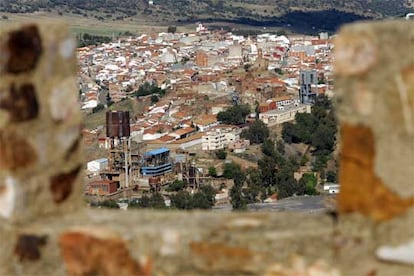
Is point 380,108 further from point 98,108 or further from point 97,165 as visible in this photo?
point 98,108

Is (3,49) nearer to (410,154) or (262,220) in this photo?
(262,220)

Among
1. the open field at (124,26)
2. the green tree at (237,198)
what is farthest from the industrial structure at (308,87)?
the open field at (124,26)

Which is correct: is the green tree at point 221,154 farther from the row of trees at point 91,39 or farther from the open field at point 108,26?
the open field at point 108,26

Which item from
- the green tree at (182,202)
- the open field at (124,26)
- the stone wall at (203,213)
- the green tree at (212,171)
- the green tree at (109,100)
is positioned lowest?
the green tree at (109,100)

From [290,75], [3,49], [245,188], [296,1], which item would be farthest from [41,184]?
[296,1]

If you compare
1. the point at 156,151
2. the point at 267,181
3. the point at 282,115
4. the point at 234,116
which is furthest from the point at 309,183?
the point at 234,116

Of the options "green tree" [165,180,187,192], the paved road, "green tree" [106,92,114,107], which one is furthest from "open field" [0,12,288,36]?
the paved road

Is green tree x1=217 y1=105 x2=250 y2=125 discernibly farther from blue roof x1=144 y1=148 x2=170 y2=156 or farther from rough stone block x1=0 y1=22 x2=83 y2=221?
rough stone block x1=0 y1=22 x2=83 y2=221
